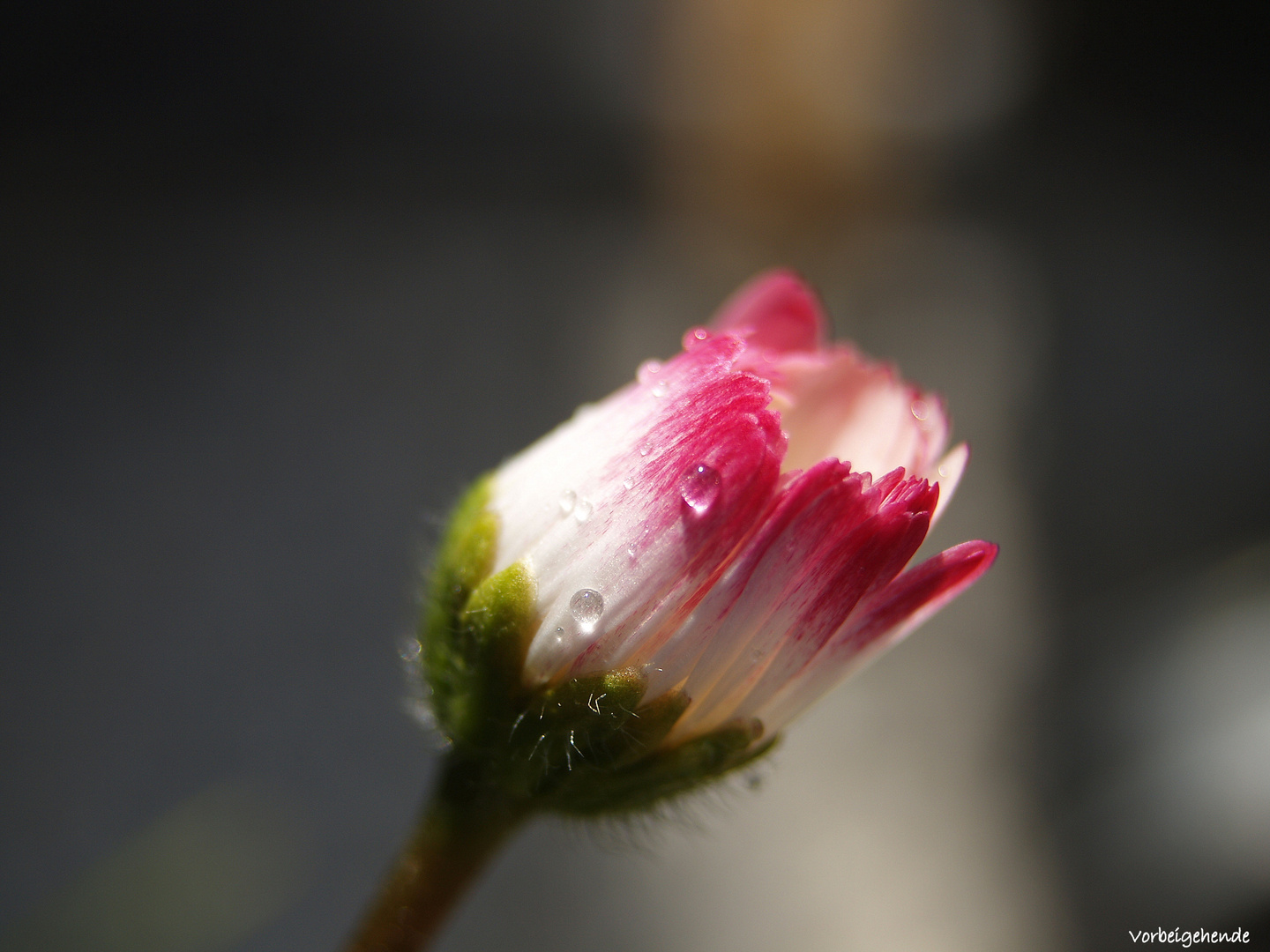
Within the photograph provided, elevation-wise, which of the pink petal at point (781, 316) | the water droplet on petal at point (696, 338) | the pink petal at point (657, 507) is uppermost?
the pink petal at point (781, 316)

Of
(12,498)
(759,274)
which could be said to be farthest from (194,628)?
(759,274)

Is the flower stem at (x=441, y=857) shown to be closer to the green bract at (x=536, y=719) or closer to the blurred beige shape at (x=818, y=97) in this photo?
the green bract at (x=536, y=719)

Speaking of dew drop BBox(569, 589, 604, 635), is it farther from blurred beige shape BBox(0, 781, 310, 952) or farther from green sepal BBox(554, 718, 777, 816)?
blurred beige shape BBox(0, 781, 310, 952)

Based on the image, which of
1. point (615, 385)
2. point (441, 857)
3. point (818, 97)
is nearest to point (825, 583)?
point (441, 857)

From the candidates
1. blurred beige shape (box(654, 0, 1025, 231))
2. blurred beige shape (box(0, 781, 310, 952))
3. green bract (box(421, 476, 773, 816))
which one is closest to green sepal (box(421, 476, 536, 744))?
green bract (box(421, 476, 773, 816))

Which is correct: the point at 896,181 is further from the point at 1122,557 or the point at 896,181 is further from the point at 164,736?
the point at 164,736

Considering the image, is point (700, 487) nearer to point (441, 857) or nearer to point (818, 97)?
point (441, 857)

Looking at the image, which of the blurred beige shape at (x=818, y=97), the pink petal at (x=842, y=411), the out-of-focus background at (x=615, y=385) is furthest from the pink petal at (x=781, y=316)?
the blurred beige shape at (x=818, y=97)

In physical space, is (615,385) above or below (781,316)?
above
